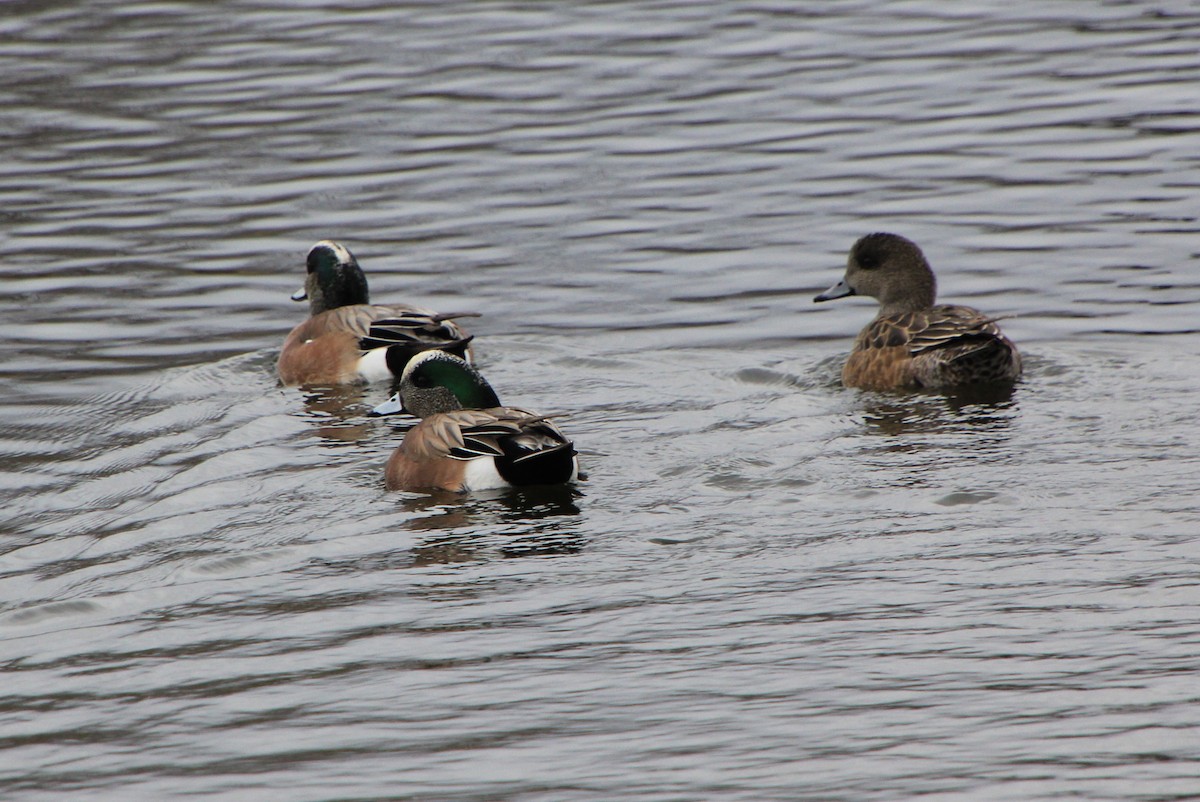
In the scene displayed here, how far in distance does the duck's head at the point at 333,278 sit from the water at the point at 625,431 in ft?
1.52

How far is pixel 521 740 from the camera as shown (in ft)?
17.4

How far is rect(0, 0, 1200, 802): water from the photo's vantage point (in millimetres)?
5367

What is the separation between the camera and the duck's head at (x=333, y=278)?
11781 millimetres

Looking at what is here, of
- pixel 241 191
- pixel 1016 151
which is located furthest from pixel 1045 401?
pixel 241 191

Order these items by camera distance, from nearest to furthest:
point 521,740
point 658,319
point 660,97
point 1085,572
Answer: point 521,740
point 1085,572
point 658,319
point 660,97

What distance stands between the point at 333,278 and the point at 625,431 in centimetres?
338

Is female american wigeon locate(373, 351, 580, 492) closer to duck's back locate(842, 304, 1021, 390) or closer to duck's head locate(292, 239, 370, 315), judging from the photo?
duck's back locate(842, 304, 1021, 390)

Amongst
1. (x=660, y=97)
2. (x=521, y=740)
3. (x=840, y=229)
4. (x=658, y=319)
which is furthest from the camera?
(x=660, y=97)

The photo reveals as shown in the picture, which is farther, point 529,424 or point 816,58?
point 816,58

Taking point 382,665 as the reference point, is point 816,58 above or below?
above

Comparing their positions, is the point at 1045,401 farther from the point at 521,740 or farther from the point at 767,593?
the point at 521,740

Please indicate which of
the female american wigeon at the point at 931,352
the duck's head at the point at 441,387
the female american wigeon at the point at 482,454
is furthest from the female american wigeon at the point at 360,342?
the female american wigeon at the point at 931,352

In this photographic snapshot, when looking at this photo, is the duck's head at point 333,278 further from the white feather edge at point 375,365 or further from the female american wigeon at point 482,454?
the female american wigeon at point 482,454

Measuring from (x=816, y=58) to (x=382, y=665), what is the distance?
14084 millimetres
